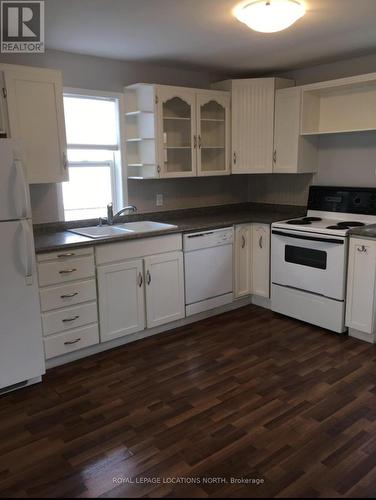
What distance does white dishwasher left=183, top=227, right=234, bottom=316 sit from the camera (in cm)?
377

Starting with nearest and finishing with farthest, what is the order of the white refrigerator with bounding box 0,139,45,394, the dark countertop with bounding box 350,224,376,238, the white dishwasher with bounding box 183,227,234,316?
the white refrigerator with bounding box 0,139,45,394, the dark countertop with bounding box 350,224,376,238, the white dishwasher with bounding box 183,227,234,316

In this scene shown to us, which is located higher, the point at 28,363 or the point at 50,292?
the point at 50,292

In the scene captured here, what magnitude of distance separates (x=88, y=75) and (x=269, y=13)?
69.5 inches

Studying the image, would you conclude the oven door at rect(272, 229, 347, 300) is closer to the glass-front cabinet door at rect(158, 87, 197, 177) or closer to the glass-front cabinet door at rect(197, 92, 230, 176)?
the glass-front cabinet door at rect(197, 92, 230, 176)

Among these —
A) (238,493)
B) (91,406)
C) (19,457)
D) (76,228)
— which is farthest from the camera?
(76,228)

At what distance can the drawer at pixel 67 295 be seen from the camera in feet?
9.71

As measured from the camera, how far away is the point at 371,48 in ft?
11.5

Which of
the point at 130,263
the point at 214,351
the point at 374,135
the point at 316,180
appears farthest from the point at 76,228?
the point at 374,135

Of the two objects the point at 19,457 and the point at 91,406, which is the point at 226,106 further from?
the point at 19,457

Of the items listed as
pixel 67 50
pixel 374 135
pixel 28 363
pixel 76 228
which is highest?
pixel 67 50

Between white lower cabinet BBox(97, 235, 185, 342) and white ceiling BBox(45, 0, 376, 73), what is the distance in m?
1.53

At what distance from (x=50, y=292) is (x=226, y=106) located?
8.35 feet

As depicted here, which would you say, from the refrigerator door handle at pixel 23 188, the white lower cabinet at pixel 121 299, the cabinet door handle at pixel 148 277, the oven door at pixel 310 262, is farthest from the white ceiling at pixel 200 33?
the cabinet door handle at pixel 148 277

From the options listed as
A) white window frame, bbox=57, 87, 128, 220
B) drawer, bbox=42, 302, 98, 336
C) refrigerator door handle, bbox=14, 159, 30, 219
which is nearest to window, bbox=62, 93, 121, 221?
white window frame, bbox=57, 87, 128, 220
